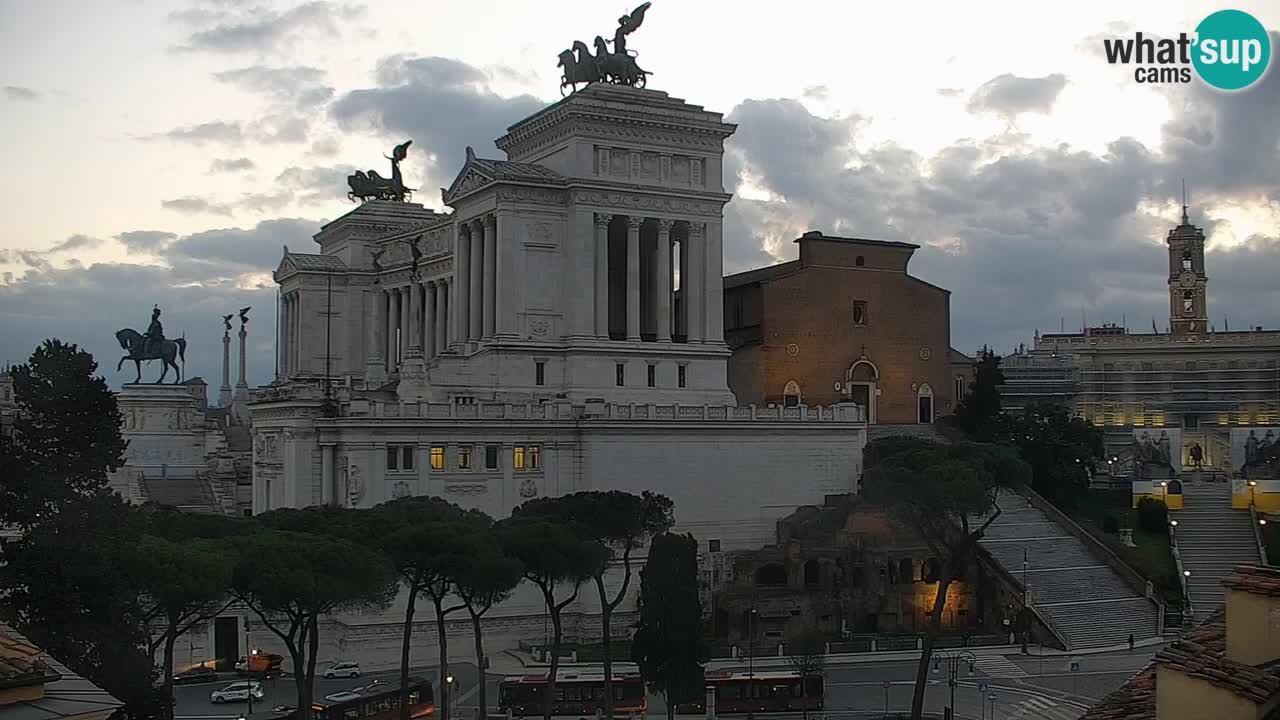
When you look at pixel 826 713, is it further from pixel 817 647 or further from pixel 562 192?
pixel 562 192

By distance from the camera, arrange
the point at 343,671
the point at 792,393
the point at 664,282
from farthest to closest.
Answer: the point at 792,393 < the point at 664,282 < the point at 343,671

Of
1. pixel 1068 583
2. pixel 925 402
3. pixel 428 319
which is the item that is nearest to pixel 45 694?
pixel 1068 583

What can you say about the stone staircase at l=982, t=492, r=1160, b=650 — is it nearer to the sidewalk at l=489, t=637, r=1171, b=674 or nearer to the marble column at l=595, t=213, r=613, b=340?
the sidewalk at l=489, t=637, r=1171, b=674

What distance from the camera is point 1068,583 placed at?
6662cm

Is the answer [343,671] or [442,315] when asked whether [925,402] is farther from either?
[343,671]

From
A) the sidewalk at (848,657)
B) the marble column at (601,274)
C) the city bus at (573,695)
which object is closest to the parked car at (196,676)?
the sidewalk at (848,657)

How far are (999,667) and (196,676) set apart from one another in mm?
33600

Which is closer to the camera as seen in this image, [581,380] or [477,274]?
[581,380]

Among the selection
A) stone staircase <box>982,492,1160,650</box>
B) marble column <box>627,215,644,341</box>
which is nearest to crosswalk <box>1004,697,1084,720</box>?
stone staircase <box>982,492,1160,650</box>

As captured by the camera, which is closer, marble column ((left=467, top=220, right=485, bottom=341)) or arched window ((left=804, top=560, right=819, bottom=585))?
arched window ((left=804, top=560, right=819, bottom=585))

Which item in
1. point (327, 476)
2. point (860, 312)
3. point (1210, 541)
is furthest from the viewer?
point (860, 312)

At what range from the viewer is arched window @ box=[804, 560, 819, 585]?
64.2 metres

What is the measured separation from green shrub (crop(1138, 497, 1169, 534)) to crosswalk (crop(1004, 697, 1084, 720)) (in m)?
28.3

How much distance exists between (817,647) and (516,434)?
55.8 feet
